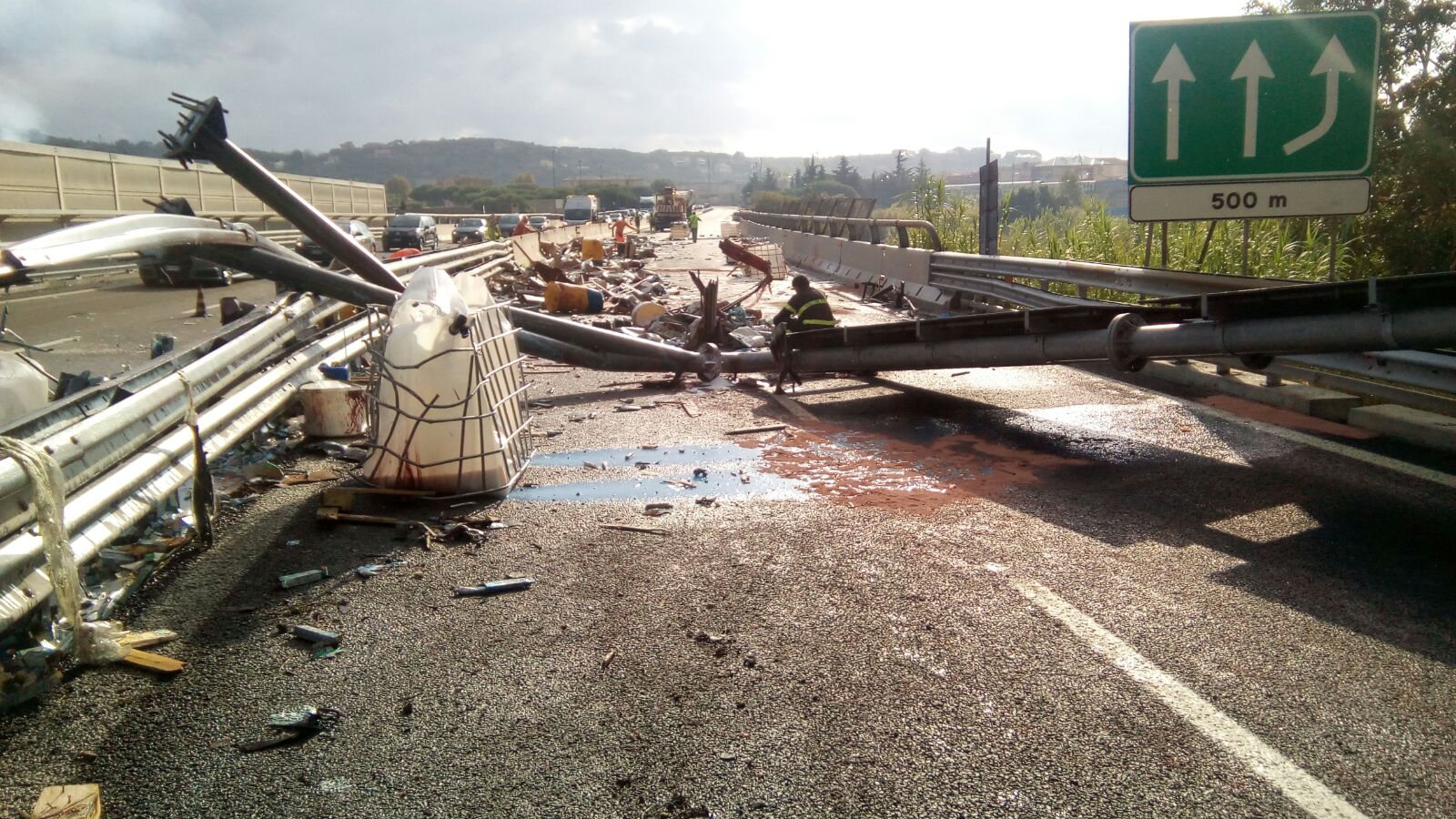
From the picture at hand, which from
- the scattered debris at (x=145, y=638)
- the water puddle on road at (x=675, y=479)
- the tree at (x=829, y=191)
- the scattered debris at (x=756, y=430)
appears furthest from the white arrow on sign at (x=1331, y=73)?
the tree at (x=829, y=191)

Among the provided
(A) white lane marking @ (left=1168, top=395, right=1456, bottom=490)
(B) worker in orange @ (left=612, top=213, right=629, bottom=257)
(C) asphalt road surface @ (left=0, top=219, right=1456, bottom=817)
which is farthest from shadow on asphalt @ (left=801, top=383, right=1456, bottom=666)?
(B) worker in orange @ (left=612, top=213, right=629, bottom=257)

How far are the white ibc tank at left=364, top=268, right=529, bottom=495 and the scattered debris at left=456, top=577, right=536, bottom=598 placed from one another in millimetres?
1631

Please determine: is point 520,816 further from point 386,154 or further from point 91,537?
point 386,154

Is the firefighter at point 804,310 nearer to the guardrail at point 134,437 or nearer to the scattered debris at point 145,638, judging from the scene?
the guardrail at point 134,437

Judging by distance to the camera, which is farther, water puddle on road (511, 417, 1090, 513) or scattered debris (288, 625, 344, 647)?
water puddle on road (511, 417, 1090, 513)

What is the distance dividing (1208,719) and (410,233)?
157ft

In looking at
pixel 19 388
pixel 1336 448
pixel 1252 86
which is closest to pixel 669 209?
pixel 1252 86

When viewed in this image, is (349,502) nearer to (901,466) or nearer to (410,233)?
(901,466)

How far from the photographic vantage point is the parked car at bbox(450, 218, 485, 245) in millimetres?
47584

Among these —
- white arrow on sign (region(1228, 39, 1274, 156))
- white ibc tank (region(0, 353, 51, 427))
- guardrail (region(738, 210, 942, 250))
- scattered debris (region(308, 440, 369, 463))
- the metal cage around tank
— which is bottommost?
scattered debris (region(308, 440, 369, 463))

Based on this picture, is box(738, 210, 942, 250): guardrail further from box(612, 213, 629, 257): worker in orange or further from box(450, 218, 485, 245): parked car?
box(450, 218, 485, 245): parked car

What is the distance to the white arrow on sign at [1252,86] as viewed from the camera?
10.1m

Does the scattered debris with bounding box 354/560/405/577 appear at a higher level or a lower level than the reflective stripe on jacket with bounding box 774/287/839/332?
lower

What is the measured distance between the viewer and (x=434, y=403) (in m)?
6.46
